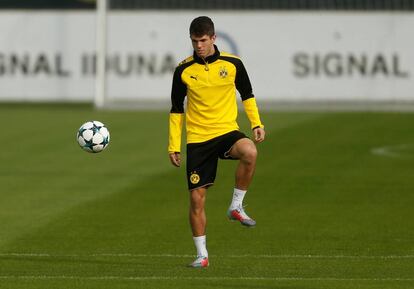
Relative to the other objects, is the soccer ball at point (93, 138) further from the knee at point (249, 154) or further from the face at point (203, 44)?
the face at point (203, 44)

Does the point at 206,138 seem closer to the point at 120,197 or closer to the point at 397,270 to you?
the point at 397,270

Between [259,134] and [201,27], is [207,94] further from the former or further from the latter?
[201,27]

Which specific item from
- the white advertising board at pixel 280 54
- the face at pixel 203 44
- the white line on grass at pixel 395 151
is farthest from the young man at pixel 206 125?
the white advertising board at pixel 280 54

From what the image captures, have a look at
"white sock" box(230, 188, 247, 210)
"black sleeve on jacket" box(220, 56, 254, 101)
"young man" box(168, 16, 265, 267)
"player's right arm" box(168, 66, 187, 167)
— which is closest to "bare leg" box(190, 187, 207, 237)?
"young man" box(168, 16, 265, 267)

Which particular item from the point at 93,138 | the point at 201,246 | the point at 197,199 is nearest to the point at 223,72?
the point at 197,199

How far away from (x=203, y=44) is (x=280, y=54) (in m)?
27.7

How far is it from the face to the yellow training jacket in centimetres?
22

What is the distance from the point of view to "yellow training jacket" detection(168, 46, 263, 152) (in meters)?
13.3

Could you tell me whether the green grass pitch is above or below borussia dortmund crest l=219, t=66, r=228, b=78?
below

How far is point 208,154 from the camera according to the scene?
13.4 meters

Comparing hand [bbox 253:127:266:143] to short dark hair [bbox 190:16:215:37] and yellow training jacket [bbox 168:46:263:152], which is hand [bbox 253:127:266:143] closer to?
yellow training jacket [bbox 168:46:263:152]

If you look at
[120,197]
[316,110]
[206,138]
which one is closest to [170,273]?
[206,138]

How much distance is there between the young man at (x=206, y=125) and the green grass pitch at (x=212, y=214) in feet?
2.31

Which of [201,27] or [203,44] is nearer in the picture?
[201,27]
